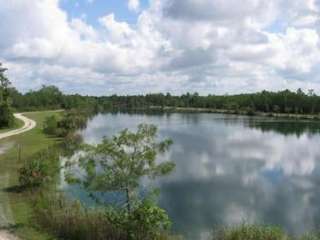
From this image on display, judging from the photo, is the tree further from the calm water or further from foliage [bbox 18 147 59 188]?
foliage [bbox 18 147 59 188]

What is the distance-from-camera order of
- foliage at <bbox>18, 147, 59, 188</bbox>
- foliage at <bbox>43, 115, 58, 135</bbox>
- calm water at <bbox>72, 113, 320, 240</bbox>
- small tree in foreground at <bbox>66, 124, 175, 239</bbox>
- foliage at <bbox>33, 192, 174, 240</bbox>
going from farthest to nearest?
foliage at <bbox>43, 115, 58, 135</bbox>
foliage at <bbox>18, 147, 59, 188</bbox>
calm water at <bbox>72, 113, 320, 240</bbox>
small tree in foreground at <bbox>66, 124, 175, 239</bbox>
foliage at <bbox>33, 192, 174, 240</bbox>

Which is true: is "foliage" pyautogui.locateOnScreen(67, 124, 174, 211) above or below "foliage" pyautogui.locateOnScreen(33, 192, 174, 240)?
above

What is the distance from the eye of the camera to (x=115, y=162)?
14242 mm

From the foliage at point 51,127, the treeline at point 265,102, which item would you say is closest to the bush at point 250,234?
the foliage at point 51,127

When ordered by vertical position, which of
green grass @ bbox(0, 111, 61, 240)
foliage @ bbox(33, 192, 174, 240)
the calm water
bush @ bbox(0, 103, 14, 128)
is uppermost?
bush @ bbox(0, 103, 14, 128)

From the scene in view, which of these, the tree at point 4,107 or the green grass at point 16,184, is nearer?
the green grass at point 16,184

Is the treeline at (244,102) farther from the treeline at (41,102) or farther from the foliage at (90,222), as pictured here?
the foliage at (90,222)

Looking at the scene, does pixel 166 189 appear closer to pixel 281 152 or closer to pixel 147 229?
pixel 147 229

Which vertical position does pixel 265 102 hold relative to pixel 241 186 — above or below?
above

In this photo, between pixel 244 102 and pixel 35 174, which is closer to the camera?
pixel 35 174

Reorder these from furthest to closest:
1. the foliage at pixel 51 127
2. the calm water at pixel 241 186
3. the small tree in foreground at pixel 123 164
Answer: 1. the foliage at pixel 51 127
2. the calm water at pixel 241 186
3. the small tree in foreground at pixel 123 164

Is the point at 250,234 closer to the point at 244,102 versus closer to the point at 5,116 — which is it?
the point at 5,116

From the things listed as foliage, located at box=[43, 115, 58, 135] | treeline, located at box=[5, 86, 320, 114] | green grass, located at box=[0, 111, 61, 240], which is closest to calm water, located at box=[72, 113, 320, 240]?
green grass, located at box=[0, 111, 61, 240]

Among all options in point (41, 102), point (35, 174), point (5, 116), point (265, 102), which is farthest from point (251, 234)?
point (41, 102)
